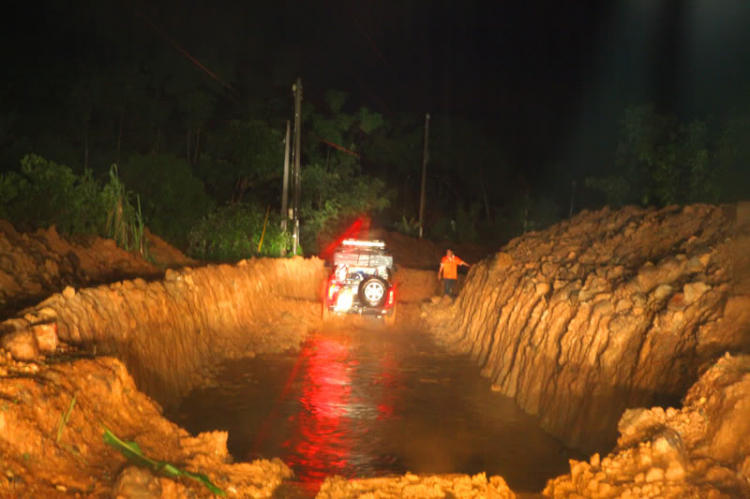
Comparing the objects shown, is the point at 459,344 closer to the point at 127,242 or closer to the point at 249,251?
the point at 127,242

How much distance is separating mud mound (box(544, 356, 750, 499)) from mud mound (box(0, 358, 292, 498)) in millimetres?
3237

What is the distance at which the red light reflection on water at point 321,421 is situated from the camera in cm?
920

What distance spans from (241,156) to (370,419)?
1254 inches

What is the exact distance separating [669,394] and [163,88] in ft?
134

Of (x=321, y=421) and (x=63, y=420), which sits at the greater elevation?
(x=63, y=420)

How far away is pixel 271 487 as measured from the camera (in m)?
7.79

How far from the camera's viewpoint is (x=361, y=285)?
19484mm

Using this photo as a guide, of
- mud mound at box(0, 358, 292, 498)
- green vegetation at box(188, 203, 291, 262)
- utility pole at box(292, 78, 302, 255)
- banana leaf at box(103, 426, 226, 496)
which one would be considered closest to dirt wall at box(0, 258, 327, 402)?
mud mound at box(0, 358, 292, 498)

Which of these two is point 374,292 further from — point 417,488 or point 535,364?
point 417,488

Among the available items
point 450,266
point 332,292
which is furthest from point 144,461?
point 450,266

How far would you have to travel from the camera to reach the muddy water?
9.57 metres

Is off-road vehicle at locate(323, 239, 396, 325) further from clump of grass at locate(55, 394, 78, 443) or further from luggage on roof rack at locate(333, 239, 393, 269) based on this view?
clump of grass at locate(55, 394, 78, 443)

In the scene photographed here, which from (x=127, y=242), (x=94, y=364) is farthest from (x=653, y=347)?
(x=127, y=242)

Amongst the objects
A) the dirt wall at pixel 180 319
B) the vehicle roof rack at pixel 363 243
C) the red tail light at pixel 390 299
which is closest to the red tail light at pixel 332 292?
the dirt wall at pixel 180 319
